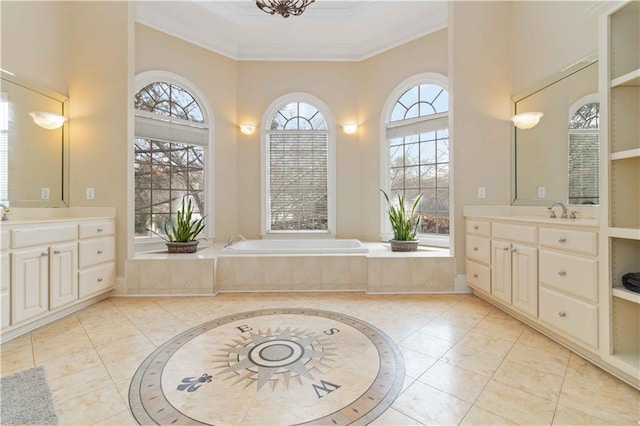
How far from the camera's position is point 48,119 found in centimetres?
265

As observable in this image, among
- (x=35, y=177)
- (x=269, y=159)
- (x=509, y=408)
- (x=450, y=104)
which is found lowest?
(x=509, y=408)

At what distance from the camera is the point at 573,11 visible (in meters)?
2.29

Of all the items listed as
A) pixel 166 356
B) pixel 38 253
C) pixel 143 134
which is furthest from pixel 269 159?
pixel 166 356

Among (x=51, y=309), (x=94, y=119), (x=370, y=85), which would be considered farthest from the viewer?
(x=370, y=85)

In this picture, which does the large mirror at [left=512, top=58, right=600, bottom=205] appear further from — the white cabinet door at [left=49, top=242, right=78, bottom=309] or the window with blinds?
the white cabinet door at [left=49, top=242, right=78, bottom=309]

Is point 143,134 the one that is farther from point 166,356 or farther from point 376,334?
point 376,334

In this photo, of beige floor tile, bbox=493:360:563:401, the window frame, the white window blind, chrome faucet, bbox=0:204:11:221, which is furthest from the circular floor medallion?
the white window blind

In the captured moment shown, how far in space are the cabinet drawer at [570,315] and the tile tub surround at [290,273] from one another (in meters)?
0.99

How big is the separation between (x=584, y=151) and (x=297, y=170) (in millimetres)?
3109

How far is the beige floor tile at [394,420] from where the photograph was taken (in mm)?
1188

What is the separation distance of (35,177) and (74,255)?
0.84 m

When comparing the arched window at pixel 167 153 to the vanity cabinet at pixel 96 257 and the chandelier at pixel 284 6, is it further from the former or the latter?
the chandelier at pixel 284 6

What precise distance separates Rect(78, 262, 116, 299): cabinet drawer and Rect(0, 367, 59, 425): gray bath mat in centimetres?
101

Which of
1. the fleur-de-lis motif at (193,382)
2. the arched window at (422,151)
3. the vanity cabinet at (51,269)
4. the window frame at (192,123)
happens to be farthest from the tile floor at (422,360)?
the arched window at (422,151)
